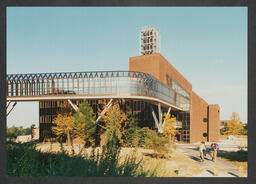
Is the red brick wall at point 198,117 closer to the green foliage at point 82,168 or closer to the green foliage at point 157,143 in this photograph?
the green foliage at point 157,143

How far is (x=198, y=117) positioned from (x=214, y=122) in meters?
2.86

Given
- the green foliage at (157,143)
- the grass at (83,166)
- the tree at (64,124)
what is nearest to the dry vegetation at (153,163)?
the grass at (83,166)

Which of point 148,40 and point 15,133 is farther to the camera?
point 148,40

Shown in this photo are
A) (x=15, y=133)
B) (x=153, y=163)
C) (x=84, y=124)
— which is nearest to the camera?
(x=153, y=163)

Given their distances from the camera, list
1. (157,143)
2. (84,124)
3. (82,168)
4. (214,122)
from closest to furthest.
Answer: (82,168) → (157,143) → (84,124) → (214,122)

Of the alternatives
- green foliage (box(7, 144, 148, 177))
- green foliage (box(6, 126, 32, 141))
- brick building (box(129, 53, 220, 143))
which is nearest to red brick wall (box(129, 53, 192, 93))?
brick building (box(129, 53, 220, 143))

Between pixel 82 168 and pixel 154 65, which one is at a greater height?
pixel 154 65

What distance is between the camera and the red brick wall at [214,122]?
33.1m

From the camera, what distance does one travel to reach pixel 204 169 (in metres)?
12.6

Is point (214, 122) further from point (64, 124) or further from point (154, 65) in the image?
point (64, 124)

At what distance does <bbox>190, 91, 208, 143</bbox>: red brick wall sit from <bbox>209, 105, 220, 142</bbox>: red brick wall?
86 cm

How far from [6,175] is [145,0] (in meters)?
7.44

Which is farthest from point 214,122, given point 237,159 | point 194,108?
point 237,159

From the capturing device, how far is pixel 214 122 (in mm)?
33375
